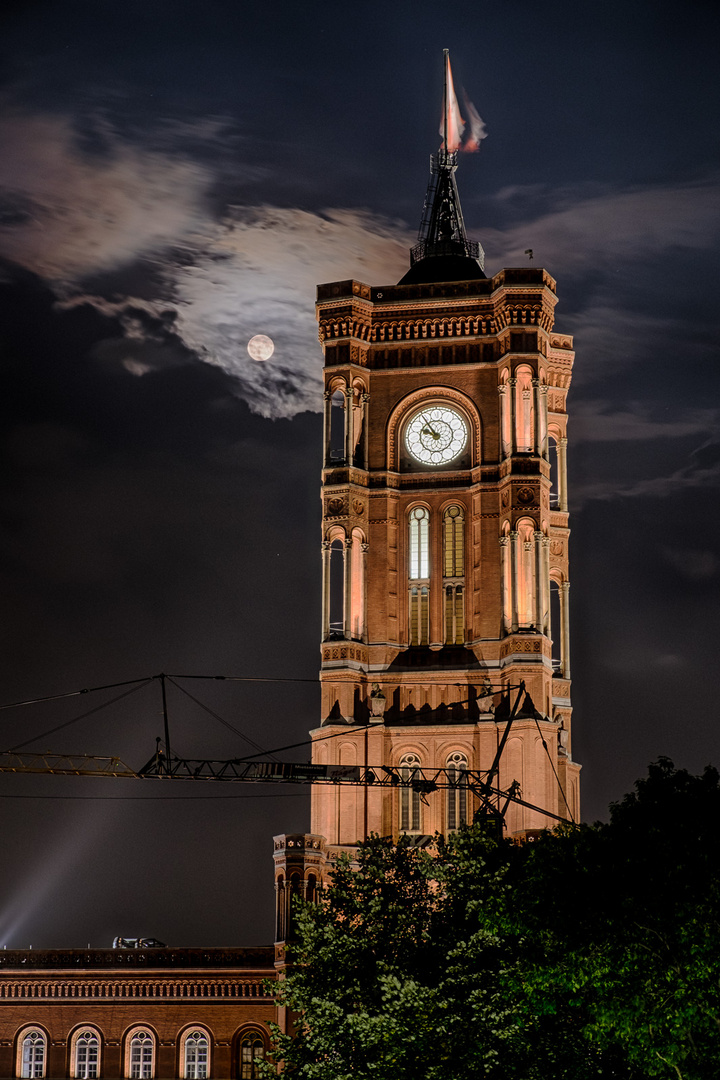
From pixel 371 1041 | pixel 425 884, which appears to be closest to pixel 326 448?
pixel 425 884

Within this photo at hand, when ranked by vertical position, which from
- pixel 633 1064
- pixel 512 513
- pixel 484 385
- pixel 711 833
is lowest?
pixel 633 1064

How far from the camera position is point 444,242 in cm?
11306

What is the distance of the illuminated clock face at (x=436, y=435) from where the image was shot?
10238 centimetres

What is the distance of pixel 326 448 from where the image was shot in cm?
10269

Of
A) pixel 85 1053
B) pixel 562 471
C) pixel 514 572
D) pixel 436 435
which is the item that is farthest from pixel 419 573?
pixel 85 1053

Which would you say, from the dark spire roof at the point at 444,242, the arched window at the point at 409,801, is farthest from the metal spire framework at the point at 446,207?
the arched window at the point at 409,801

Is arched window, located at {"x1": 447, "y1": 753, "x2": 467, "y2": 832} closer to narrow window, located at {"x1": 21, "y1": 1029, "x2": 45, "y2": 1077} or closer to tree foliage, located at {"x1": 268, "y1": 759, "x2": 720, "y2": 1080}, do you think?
tree foliage, located at {"x1": 268, "y1": 759, "x2": 720, "y2": 1080}

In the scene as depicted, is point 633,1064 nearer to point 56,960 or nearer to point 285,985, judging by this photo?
point 285,985

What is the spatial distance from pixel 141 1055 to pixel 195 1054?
243 centimetres

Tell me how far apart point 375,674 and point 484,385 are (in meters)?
16.0

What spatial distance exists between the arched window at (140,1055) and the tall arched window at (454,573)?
78.7 ft

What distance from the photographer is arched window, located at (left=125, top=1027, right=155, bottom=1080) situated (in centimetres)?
8994

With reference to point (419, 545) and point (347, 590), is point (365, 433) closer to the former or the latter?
point (419, 545)

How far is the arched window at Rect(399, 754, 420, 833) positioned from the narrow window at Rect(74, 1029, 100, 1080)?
1736 centimetres
